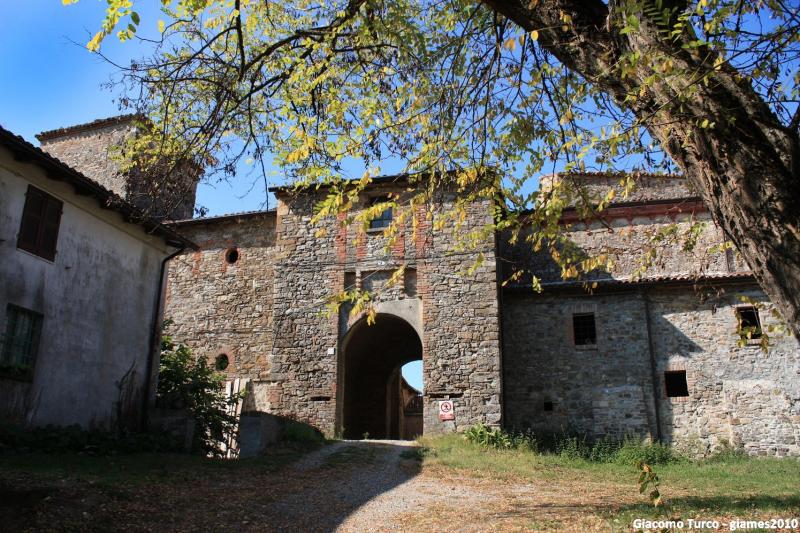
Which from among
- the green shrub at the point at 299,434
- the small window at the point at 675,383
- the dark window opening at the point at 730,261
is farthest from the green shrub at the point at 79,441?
the dark window opening at the point at 730,261

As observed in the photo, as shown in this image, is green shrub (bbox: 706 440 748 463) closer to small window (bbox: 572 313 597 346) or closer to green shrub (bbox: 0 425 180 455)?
small window (bbox: 572 313 597 346)

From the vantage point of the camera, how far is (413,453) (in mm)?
13562

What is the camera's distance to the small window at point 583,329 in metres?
17.0

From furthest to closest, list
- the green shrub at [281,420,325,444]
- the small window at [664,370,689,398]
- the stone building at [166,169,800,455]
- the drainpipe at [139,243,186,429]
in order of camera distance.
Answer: the small window at [664,370,689,398], the stone building at [166,169,800,455], the green shrub at [281,420,325,444], the drainpipe at [139,243,186,429]

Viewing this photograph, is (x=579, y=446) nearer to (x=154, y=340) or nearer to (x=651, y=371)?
(x=651, y=371)

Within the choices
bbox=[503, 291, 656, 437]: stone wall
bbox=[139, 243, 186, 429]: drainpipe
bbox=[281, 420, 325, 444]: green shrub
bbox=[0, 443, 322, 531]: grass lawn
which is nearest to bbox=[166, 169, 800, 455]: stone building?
bbox=[503, 291, 656, 437]: stone wall

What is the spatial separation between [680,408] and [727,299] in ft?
9.96

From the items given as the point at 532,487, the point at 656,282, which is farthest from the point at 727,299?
the point at 532,487

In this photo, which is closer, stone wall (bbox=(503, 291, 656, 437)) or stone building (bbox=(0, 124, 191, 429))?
stone building (bbox=(0, 124, 191, 429))

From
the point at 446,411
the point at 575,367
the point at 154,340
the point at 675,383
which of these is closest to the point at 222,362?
the point at 154,340

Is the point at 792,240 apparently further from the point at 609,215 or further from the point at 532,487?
the point at 609,215

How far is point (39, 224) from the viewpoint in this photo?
36.8 feet

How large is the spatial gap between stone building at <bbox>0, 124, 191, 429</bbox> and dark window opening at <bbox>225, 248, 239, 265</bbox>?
18.9 feet

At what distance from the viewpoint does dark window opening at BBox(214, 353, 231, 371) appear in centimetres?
1883
